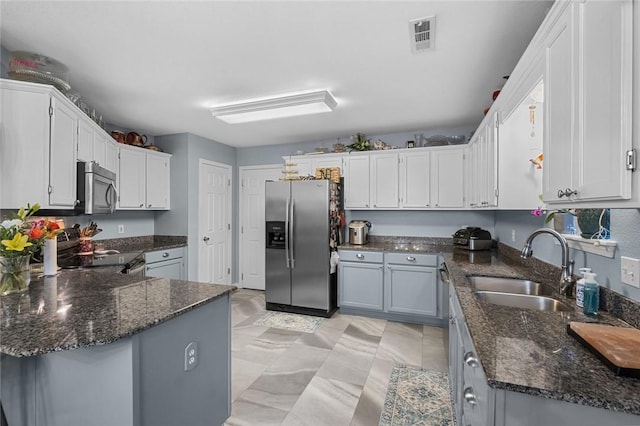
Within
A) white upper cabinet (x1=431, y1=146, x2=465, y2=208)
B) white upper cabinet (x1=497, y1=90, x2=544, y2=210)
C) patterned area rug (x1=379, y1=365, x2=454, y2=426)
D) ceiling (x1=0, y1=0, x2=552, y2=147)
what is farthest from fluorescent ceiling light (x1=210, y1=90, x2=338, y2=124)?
patterned area rug (x1=379, y1=365, x2=454, y2=426)

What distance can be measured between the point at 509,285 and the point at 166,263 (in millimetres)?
3698

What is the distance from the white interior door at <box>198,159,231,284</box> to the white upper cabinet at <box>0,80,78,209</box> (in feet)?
7.23

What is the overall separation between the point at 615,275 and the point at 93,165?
11.5ft

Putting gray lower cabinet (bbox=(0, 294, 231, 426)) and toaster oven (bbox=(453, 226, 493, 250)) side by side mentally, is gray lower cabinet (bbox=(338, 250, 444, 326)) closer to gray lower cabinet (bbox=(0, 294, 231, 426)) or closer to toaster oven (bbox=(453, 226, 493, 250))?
toaster oven (bbox=(453, 226, 493, 250))

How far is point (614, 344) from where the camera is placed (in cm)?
92

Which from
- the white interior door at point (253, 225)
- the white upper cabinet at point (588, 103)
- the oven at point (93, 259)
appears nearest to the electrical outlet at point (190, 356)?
the oven at point (93, 259)

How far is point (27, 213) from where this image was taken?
151cm

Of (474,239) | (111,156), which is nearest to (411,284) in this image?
(474,239)

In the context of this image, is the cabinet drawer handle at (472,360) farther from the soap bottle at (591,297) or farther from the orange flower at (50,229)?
the orange flower at (50,229)

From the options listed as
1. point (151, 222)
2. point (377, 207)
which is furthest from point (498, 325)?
point (151, 222)

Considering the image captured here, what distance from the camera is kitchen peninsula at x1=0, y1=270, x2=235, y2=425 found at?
1051 millimetres

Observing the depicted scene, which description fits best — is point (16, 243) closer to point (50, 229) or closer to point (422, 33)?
point (50, 229)

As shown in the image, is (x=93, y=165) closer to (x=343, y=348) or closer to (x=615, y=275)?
(x=343, y=348)

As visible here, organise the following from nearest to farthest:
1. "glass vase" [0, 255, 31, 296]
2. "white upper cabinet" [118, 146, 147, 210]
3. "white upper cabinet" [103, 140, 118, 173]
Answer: "glass vase" [0, 255, 31, 296]
"white upper cabinet" [103, 140, 118, 173]
"white upper cabinet" [118, 146, 147, 210]
